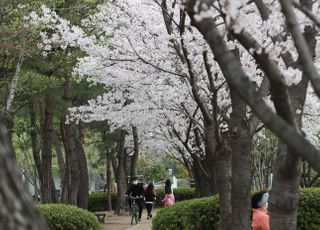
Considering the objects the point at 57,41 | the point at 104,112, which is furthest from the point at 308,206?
the point at 104,112

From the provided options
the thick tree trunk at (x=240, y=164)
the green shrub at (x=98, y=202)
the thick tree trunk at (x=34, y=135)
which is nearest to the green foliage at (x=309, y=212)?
the thick tree trunk at (x=240, y=164)

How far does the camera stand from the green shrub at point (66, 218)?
11461 millimetres

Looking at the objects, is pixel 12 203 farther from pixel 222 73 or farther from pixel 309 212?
pixel 309 212

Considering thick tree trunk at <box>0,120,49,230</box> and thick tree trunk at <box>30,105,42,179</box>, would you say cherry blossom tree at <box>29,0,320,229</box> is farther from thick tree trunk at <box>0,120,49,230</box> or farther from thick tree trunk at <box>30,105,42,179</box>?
thick tree trunk at <box>30,105,42,179</box>

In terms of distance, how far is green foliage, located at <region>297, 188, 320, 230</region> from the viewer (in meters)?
11.1

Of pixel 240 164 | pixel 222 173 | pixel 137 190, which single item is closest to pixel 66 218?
pixel 222 173

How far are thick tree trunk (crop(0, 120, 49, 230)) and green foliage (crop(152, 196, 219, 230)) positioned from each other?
363 inches

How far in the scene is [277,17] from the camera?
4.48 m

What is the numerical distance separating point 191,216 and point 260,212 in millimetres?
3941

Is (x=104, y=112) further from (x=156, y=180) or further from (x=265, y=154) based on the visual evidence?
(x=156, y=180)

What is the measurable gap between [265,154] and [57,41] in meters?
15.4

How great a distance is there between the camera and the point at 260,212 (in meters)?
7.24

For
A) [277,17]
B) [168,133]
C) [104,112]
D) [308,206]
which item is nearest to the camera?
[277,17]

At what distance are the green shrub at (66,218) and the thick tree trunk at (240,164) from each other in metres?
4.84
